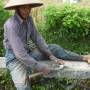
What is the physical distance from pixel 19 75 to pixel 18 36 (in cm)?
57

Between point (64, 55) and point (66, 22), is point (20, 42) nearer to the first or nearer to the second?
point (64, 55)

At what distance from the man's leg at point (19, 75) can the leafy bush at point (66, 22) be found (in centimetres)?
181

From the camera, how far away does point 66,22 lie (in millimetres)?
7566

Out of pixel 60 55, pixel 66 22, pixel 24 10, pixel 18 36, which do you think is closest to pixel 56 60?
pixel 60 55

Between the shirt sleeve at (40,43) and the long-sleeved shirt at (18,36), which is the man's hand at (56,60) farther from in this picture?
the long-sleeved shirt at (18,36)

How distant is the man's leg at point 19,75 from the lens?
5.93 meters

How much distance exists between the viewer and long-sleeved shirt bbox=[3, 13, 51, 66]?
19.0 ft

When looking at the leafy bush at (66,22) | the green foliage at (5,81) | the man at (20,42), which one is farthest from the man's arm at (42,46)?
the leafy bush at (66,22)

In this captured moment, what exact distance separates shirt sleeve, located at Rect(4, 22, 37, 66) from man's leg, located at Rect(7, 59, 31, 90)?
219mm

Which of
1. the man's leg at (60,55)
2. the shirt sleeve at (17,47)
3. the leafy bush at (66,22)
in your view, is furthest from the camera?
the leafy bush at (66,22)

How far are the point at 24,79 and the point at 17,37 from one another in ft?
2.04

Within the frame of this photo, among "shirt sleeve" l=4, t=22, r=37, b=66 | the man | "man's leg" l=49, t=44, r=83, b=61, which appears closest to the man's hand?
the man

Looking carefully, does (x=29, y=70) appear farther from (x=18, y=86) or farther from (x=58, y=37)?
(x=58, y=37)

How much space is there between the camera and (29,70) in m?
6.12
